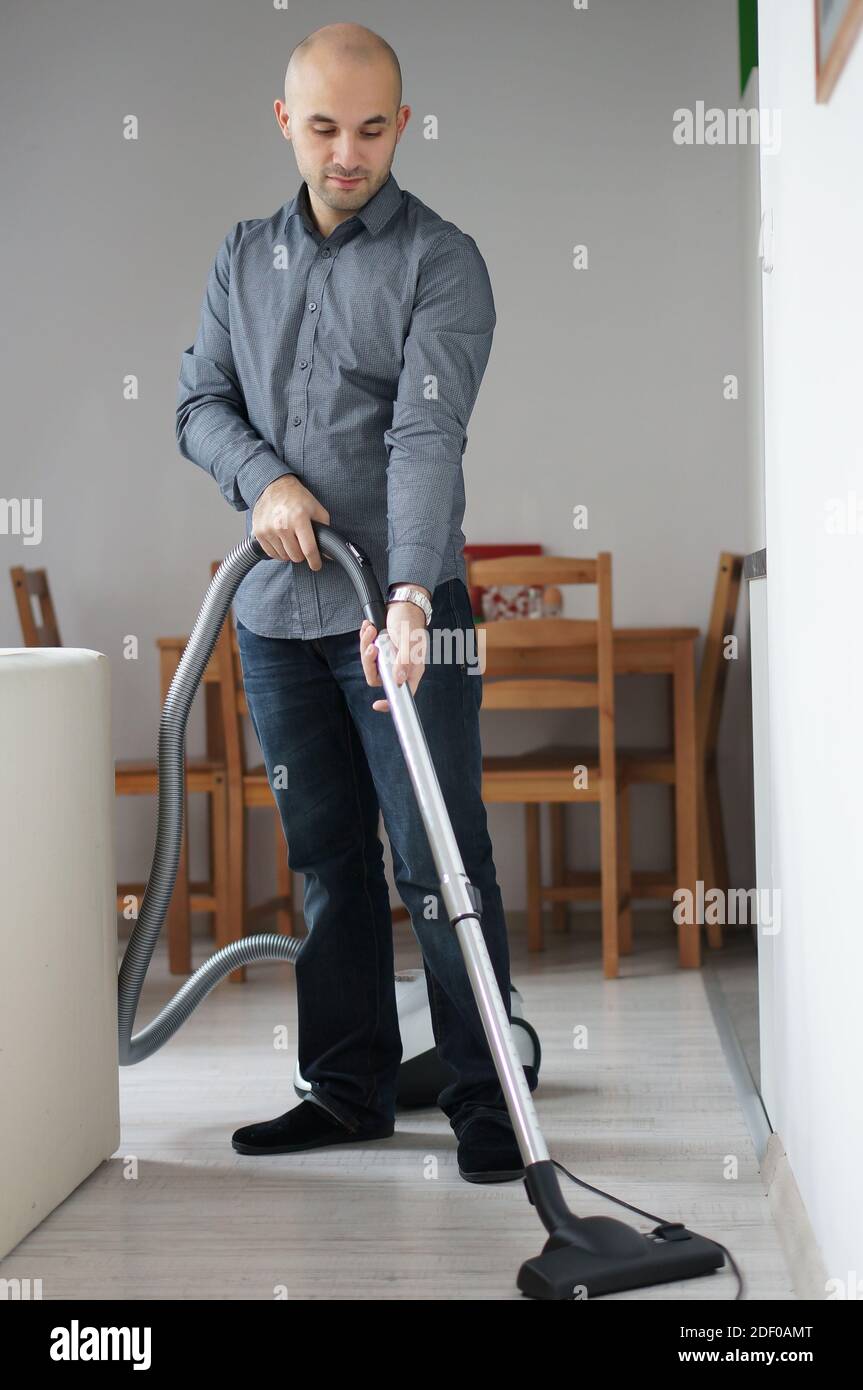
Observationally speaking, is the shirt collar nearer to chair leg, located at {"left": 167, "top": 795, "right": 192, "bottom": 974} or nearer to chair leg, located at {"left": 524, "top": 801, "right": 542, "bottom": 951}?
chair leg, located at {"left": 167, "top": 795, "right": 192, "bottom": 974}

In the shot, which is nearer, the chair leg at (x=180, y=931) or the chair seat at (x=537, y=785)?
the chair seat at (x=537, y=785)

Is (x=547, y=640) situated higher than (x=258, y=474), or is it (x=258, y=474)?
(x=258, y=474)

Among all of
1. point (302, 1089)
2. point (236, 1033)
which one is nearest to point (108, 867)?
point (302, 1089)

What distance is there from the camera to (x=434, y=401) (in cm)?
166

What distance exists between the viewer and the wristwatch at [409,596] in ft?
5.13

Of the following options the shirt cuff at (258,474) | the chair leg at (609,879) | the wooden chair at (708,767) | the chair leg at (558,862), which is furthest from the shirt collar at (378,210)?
the chair leg at (558,862)

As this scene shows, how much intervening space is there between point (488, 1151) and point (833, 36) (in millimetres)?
1270

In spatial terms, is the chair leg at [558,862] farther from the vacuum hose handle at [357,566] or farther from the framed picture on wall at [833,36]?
the framed picture on wall at [833,36]

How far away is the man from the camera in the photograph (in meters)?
1.65

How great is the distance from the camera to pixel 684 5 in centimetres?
358

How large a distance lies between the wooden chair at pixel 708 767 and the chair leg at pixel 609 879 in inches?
7.5

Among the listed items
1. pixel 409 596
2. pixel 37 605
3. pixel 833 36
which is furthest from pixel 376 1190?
pixel 37 605

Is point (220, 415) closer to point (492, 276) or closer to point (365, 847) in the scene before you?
point (365, 847)

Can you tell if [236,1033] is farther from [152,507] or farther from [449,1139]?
[152,507]
